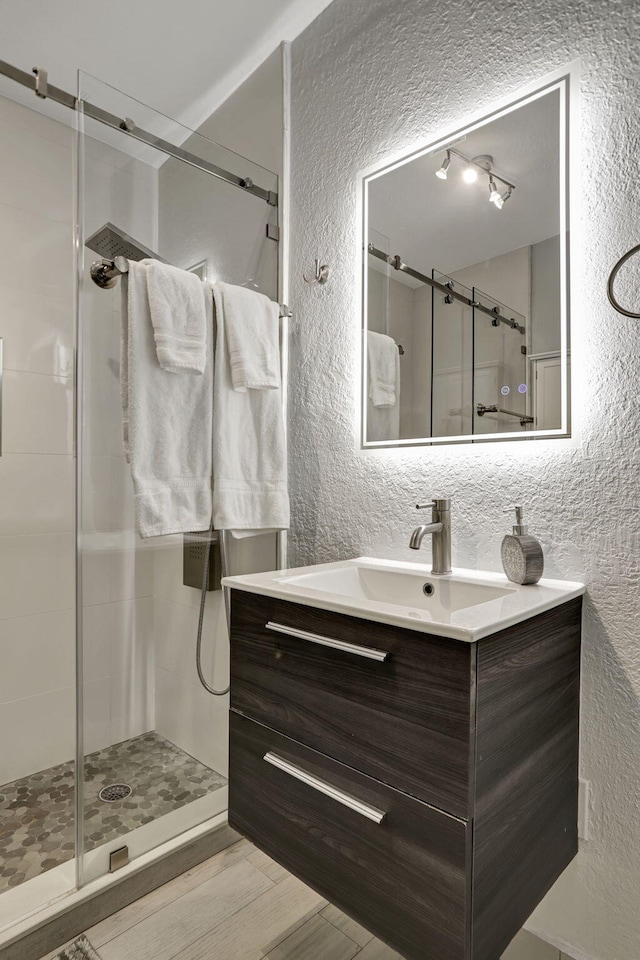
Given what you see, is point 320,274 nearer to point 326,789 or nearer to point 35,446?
point 35,446

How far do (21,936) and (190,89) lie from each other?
2.54m

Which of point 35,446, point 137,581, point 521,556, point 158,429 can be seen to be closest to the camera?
point 521,556

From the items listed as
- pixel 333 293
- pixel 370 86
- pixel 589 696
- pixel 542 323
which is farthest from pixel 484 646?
pixel 370 86

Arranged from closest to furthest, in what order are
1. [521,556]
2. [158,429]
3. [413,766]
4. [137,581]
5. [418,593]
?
[413,766] < [521,556] < [418,593] < [158,429] < [137,581]

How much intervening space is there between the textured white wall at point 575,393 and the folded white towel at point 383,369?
57 mm

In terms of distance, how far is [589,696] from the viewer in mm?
1132

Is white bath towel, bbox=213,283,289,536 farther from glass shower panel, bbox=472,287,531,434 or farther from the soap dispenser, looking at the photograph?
the soap dispenser

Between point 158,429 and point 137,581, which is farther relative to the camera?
point 137,581

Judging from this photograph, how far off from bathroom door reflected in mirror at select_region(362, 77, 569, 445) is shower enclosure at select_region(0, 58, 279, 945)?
0.50m

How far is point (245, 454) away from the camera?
61.9 inches

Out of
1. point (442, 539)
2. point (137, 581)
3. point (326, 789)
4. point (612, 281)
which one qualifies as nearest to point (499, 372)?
A: point (612, 281)

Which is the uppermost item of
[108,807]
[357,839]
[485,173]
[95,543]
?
[485,173]

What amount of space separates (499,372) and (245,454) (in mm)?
712

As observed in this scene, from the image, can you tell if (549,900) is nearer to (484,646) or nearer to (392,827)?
(392,827)
